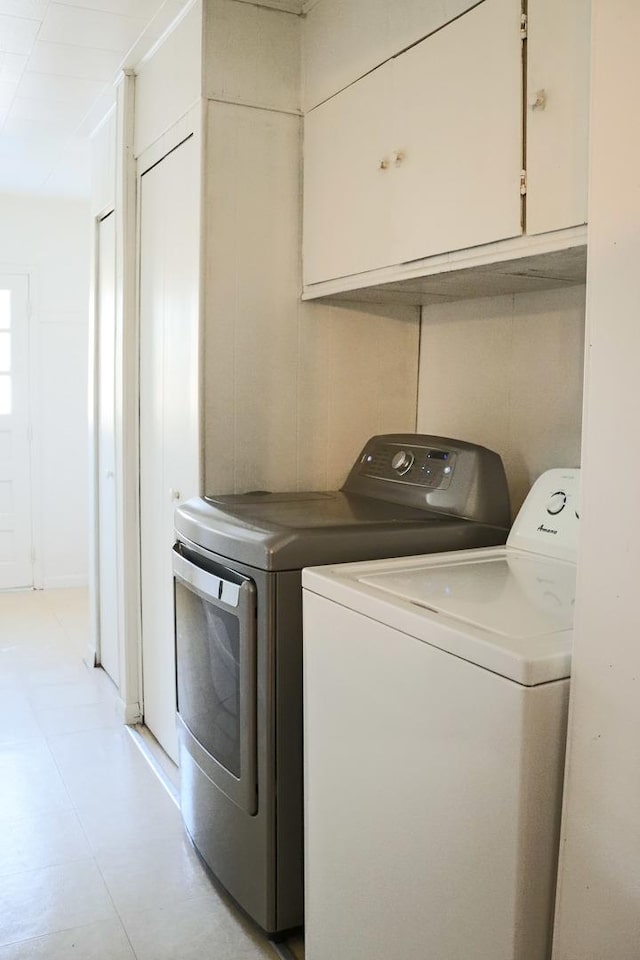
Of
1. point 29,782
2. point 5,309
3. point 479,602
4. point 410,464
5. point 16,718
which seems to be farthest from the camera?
point 5,309

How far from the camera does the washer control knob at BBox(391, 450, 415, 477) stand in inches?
92.4

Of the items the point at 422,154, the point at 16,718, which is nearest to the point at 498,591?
the point at 422,154

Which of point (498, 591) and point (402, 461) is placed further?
point (402, 461)

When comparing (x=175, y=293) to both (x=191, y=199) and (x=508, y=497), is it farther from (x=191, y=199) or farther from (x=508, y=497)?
(x=508, y=497)

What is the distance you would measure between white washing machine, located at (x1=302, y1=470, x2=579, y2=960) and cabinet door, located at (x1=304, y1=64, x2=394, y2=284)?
0.86m

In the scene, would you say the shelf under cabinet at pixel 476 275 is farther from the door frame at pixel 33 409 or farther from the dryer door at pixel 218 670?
the door frame at pixel 33 409

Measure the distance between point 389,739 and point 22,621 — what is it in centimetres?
367

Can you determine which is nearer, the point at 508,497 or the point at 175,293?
the point at 508,497

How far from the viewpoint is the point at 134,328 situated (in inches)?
122

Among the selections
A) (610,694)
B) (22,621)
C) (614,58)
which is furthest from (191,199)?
(22,621)

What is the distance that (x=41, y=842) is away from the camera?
2.38m

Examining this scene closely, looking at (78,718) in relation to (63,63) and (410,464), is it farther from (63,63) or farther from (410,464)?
→ (63,63)

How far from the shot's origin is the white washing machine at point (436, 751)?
118 centimetres

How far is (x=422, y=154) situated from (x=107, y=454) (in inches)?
82.2
